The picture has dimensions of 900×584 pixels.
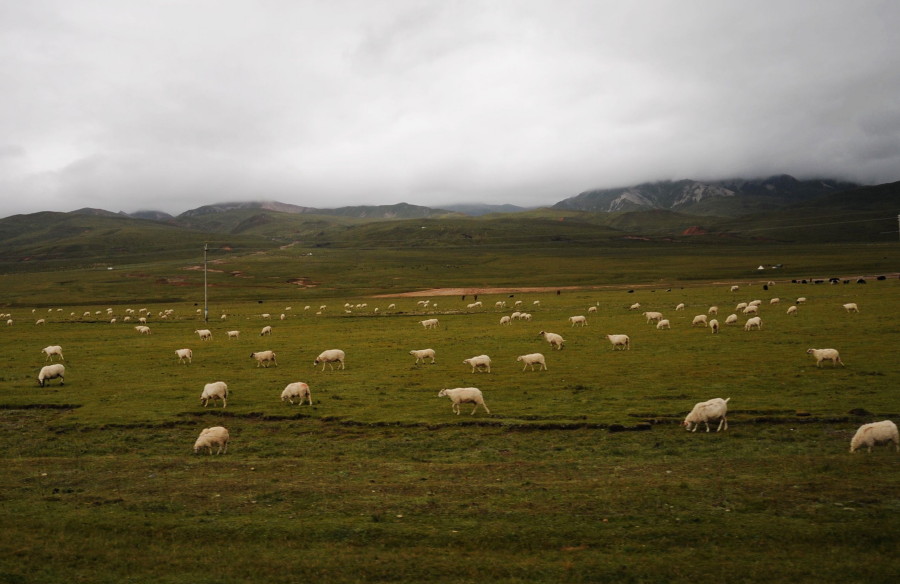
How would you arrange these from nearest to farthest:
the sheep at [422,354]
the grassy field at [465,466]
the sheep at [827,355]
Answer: the grassy field at [465,466] → the sheep at [827,355] → the sheep at [422,354]

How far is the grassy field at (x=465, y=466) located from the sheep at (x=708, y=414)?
0.72 m

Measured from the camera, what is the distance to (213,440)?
21.1 m

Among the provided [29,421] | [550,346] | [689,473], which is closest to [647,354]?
[550,346]

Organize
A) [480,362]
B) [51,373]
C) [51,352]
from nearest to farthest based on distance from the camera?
1. [480,362]
2. [51,373]
3. [51,352]

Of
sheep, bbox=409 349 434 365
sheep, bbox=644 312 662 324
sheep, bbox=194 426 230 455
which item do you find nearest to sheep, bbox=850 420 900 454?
sheep, bbox=194 426 230 455

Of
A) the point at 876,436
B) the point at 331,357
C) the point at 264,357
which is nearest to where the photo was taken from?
the point at 876,436

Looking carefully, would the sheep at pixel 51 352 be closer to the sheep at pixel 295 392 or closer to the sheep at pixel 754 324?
the sheep at pixel 295 392

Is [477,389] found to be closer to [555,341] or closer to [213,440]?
[213,440]

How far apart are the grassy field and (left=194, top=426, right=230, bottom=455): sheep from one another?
0.42 m

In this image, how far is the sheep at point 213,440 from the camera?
21.0m

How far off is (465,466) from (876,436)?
42.6 feet

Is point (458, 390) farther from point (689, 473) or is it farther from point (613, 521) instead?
point (613, 521)

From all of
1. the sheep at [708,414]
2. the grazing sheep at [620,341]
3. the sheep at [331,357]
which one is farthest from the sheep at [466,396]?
the grazing sheep at [620,341]

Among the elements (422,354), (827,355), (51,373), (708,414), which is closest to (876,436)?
(708,414)
